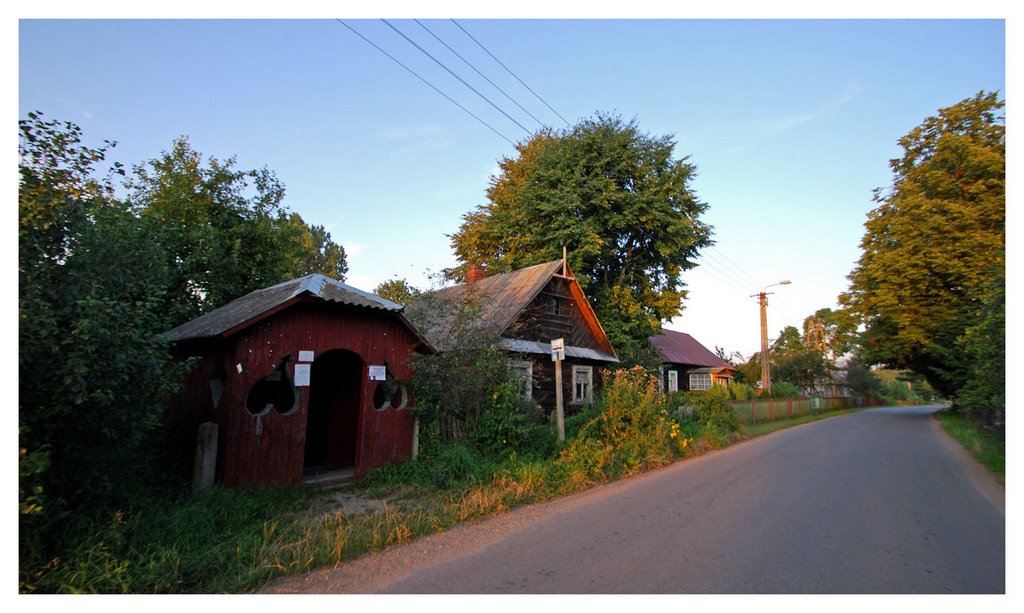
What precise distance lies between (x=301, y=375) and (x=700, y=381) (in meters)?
30.8

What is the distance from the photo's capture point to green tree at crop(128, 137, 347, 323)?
50.6 feet

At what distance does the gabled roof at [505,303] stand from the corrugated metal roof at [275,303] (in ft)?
6.31

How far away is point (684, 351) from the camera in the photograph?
35.2 meters

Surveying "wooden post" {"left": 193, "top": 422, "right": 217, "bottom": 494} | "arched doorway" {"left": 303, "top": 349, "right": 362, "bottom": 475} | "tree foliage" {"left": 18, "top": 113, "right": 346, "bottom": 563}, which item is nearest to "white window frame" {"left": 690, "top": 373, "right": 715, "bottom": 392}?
"arched doorway" {"left": 303, "top": 349, "right": 362, "bottom": 475}

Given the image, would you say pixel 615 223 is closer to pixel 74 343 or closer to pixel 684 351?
pixel 684 351

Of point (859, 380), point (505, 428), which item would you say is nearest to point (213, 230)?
point (505, 428)

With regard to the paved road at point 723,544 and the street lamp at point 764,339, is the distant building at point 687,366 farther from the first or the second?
the paved road at point 723,544

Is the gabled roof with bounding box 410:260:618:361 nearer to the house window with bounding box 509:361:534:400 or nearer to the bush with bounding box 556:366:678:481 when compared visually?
the house window with bounding box 509:361:534:400

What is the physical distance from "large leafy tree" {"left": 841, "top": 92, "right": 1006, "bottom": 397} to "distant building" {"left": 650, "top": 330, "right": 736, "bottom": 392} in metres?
9.96

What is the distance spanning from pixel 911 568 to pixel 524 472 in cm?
514

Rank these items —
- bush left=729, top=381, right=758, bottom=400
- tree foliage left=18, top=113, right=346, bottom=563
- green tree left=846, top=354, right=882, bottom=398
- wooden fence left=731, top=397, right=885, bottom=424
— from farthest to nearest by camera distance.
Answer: green tree left=846, top=354, right=882, bottom=398 → bush left=729, top=381, right=758, bottom=400 → wooden fence left=731, top=397, right=885, bottom=424 → tree foliage left=18, top=113, right=346, bottom=563

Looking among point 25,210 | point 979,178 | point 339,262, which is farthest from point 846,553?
point 339,262

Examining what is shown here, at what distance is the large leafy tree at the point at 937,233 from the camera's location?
66.7 ft

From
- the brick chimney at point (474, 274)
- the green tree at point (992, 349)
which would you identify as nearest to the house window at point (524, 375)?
the brick chimney at point (474, 274)
